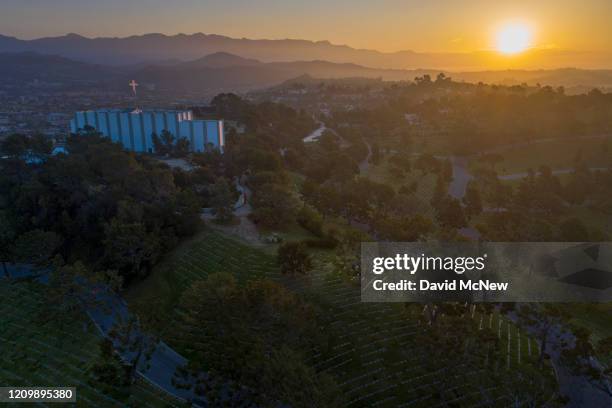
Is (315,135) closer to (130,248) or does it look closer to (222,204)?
(222,204)

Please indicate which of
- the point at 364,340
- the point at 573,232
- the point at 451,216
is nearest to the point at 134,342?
the point at 364,340

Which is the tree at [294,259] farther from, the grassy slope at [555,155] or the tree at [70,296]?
the grassy slope at [555,155]

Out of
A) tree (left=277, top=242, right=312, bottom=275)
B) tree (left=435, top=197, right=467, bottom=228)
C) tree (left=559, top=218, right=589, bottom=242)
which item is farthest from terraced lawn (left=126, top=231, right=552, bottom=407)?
tree (left=435, top=197, right=467, bottom=228)

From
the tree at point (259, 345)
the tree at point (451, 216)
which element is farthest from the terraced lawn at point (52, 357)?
the tree at point (451, 216)

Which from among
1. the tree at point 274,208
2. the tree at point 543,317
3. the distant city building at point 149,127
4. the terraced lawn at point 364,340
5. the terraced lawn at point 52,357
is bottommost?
the terraced lawn at point 52,357

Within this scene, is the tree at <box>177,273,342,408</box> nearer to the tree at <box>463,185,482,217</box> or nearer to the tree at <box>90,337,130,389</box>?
the tree at <box>90,337,130,389</box>

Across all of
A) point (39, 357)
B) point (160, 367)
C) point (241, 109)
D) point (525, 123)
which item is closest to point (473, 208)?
point (160, 367)
